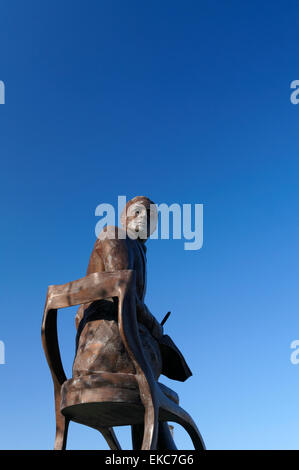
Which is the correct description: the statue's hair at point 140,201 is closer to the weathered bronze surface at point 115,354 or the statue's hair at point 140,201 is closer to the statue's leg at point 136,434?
the weathered bronze surface at point 115,354

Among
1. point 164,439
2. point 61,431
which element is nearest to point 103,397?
point 61,431

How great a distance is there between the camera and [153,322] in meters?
8.10

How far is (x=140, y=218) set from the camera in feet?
29.5

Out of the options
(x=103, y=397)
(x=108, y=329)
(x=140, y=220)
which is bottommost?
(x=103, y=397)

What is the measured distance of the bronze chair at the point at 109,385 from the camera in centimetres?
706

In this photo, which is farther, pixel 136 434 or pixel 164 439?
pixel 136 434

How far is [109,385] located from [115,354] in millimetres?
443

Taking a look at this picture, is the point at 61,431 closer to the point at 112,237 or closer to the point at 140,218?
the point at 112,237

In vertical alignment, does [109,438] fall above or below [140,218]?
below

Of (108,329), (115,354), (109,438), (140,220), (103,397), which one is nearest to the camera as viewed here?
(103,397)

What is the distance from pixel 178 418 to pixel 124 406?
1.24 meters

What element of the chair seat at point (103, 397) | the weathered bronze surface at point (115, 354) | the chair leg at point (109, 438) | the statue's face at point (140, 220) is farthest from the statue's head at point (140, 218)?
the chair leg at point (109, 438)

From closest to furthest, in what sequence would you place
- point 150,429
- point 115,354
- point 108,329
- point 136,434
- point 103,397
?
point 150,429, point 103,397, point 115,354, point 108,329, point 136,434
